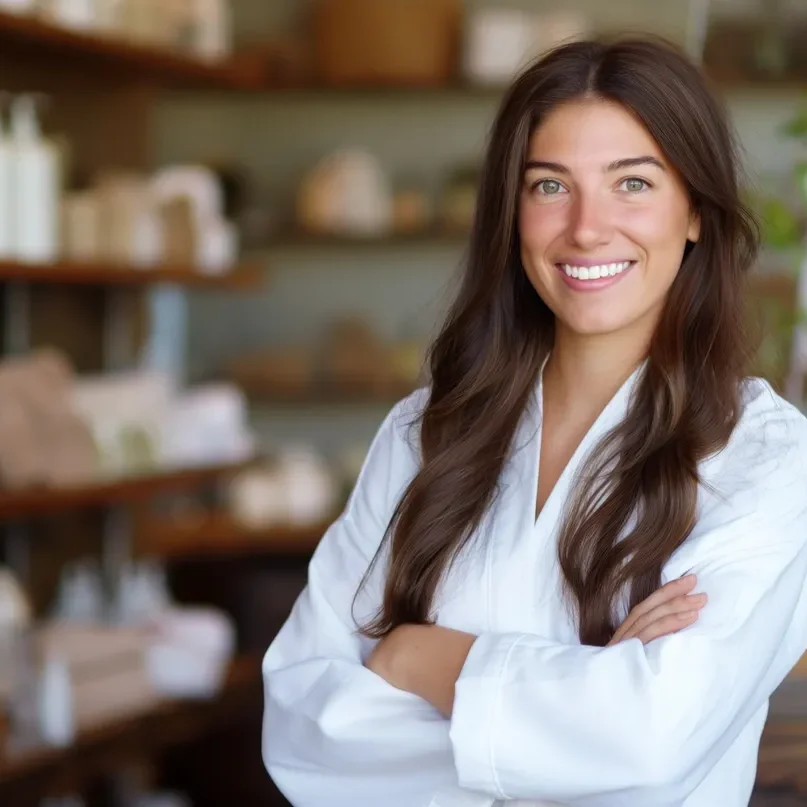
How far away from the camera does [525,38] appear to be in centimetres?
434

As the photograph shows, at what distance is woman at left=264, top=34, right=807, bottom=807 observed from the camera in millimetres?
1393

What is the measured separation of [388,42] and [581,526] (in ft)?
10.1

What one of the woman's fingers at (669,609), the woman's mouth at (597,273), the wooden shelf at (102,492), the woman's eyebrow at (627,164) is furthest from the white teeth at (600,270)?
the wooden shelf at (102,492)

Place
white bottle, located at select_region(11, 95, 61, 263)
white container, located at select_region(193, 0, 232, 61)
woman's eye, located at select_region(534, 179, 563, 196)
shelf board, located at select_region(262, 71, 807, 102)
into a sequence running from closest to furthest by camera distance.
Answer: woman's eye, located at select_region(534, 179, 563, 196) < white bottle, located at select_region(11, 95, 61, 263) < white container, located at select_region(193, 0, 232, 61) < shelf board, located at select_region(262, 71, 807, 102)

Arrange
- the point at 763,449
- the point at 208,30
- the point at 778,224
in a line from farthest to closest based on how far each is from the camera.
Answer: the point at 208,30 → the point at 778,224 → the point at 763,449

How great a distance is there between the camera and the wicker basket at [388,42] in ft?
14.3

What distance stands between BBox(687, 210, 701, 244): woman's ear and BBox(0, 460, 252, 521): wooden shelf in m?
1.58

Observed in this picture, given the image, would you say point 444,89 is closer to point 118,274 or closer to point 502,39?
point 502,39

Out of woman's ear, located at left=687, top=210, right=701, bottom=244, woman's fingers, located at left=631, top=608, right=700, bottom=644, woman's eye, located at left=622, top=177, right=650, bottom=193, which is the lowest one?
woman's fingers, located at left=631, top=608, right=700, bottom=644

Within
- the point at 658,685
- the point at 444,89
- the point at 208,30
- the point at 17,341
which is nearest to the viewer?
the point at 658,685

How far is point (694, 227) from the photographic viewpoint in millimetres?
1622

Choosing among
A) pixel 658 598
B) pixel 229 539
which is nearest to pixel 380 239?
pixel 229 539

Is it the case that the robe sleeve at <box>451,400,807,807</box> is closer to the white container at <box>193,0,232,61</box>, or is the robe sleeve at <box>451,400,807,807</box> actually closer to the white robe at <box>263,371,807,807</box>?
the white robe at <box>263,371,807,807</box>

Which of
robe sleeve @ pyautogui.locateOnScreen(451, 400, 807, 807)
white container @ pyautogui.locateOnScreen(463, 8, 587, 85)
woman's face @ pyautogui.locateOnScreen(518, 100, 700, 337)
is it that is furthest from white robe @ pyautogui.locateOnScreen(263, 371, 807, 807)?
white container @ pyautogui.locateOnScreen(463, 8, 587, 85)
